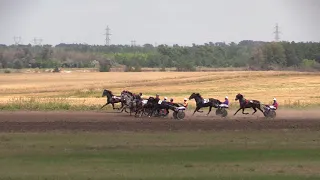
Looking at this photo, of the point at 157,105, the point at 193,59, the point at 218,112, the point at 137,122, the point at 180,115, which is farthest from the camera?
the point at 193,59

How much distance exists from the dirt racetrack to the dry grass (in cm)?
937

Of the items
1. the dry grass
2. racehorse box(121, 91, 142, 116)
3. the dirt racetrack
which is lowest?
the dry grass

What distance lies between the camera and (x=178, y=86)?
72625 millimetres

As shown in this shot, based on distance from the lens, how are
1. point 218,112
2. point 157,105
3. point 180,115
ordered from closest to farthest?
point 180,115
point 157,105
point 218,112

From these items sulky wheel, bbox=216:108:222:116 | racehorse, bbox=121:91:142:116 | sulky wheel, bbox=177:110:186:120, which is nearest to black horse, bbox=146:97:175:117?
sulky wheel, bbox=177:110:186:120

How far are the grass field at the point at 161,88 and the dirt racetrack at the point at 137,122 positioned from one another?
5.25m

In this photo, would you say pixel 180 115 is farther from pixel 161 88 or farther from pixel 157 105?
pixel 161 88

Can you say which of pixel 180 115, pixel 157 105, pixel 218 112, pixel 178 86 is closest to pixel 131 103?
pixel 157 105

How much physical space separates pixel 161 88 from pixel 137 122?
33865 mm

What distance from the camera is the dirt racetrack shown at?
3278 centimetres

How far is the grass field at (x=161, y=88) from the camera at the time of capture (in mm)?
51906

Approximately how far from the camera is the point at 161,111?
129ft

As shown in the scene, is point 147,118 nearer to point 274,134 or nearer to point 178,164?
point 274,134

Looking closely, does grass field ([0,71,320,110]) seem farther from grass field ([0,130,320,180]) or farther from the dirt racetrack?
grass field ([0,130,320,180])
